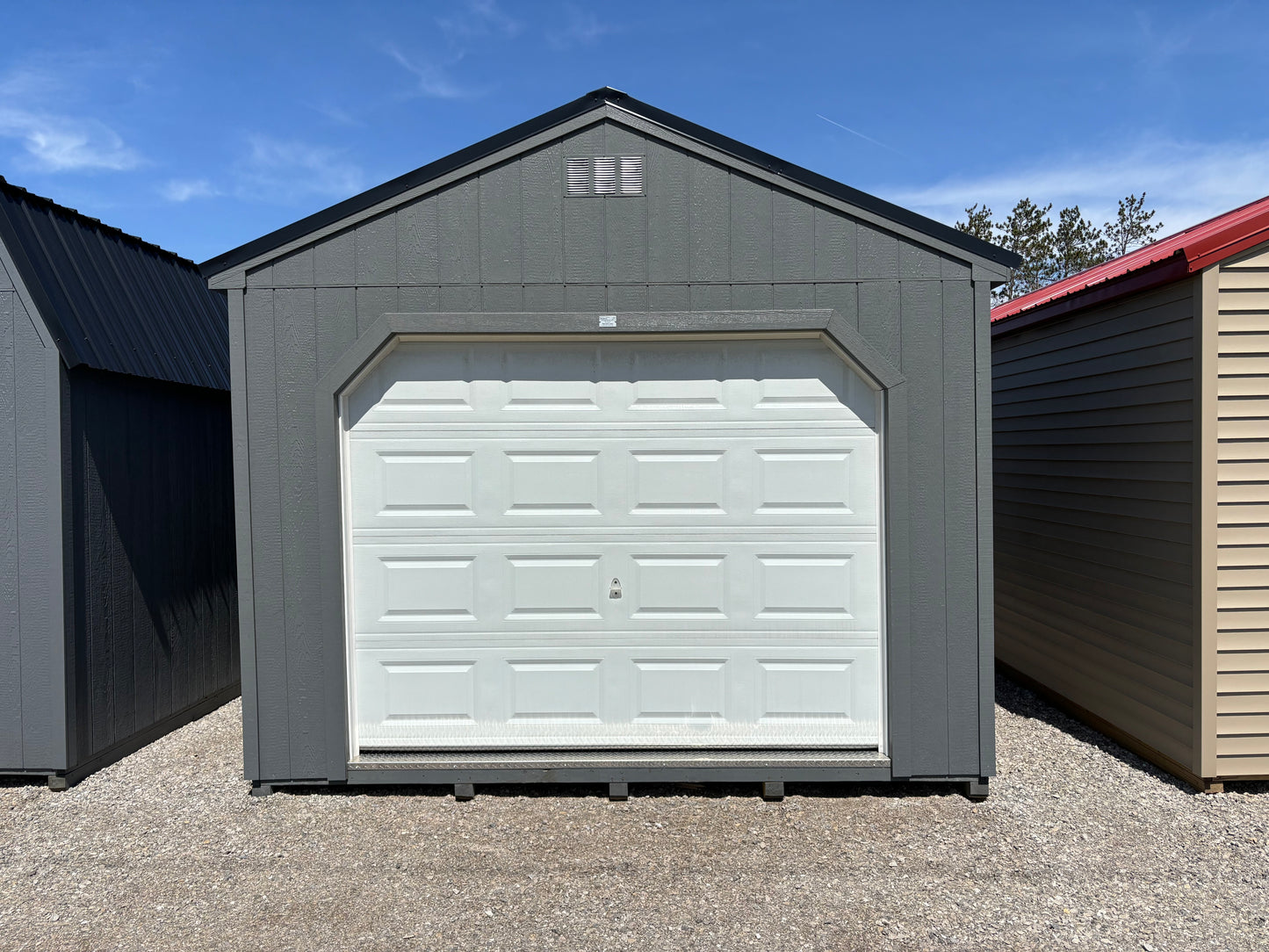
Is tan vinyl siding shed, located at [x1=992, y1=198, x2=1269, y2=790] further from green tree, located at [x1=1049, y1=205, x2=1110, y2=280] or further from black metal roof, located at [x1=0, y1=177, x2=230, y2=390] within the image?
green tree, located at [x1=1049, y1=205, x2=1110, y2=280]

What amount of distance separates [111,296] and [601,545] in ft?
12.7

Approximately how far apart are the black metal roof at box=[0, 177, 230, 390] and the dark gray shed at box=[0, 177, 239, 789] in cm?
1

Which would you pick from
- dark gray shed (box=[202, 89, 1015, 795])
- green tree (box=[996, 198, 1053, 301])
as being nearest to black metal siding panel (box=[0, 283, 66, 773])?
dark gray shed (box=[202, 89, 1015, 795])

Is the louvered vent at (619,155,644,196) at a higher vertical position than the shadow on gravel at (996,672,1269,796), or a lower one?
higher

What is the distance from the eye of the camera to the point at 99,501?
4699mm

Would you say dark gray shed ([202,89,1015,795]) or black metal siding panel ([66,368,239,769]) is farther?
black metal siding panel ([66,368,239,769])

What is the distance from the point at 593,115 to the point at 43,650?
4396mm

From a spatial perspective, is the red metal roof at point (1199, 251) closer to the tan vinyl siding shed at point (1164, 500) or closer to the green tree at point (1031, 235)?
the tan vinyl siding shed at point (1164, 500)

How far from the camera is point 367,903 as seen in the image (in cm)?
311

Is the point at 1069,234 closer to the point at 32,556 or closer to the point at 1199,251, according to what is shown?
the point at 1199,251

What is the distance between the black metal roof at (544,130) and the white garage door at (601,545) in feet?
2.58

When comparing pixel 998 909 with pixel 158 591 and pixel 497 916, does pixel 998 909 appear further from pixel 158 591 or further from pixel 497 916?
pixel 158 591

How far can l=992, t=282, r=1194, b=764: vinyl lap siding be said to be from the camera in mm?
4328

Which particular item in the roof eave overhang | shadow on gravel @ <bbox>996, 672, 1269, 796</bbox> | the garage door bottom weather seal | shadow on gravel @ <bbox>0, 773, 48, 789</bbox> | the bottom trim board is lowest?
shadow on gravel @ <bbox>996, 672, 1269, 796</bbox>
